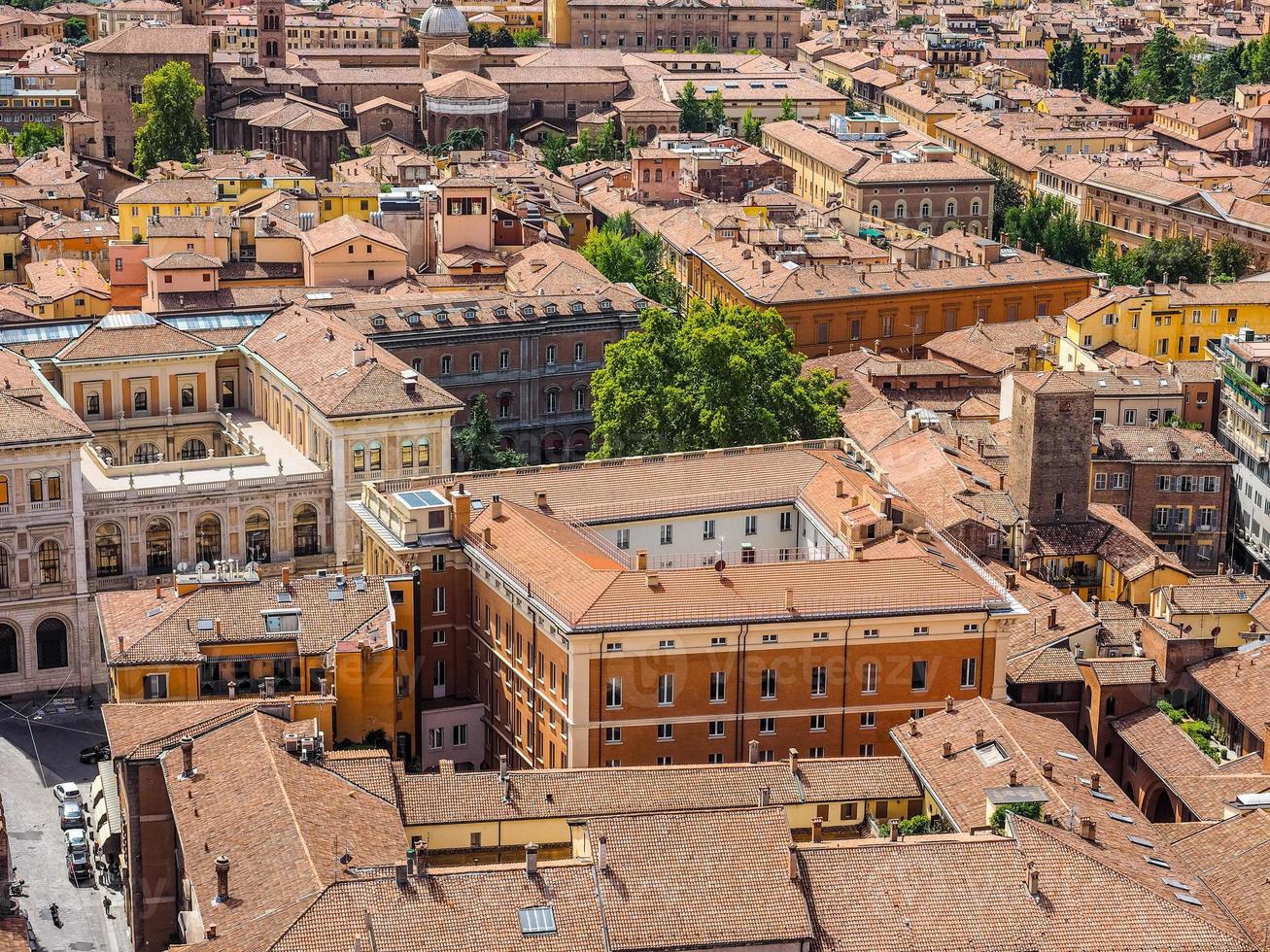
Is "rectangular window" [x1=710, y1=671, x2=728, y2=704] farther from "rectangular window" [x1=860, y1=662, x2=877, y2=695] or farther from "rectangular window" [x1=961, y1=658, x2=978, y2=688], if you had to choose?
"rectangular window" [x1=961, y1=658, x2=978, y2=688]

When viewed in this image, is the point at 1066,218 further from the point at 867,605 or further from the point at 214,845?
the point at 214,845

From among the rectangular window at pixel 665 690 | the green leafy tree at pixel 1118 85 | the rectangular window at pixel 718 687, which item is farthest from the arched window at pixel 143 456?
the green leafy tree at pixel 1118 85

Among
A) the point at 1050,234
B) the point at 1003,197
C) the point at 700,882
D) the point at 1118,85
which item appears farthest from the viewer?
the point at 1118,85

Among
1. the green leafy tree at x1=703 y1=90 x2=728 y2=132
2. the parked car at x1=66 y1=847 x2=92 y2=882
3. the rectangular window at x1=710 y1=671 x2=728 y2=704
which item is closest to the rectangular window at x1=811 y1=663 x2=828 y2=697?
the rectangular window at x1=710 y1=671 x2=728 y2=704

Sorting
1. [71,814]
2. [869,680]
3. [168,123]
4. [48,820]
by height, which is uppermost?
[168,123]

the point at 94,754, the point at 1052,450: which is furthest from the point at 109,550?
the point at 1052,450

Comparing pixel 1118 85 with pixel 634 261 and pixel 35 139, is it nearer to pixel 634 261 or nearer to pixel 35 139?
pixel 35 139

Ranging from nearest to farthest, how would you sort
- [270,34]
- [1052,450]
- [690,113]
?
[1052,450], [690,113], [270,34]

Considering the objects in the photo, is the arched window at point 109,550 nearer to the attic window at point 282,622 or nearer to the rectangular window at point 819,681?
the attic window at point 282,622
